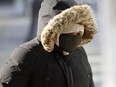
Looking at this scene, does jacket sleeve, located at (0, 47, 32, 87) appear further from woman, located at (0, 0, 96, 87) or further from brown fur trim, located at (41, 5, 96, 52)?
brown fur trim, located at (41, 5, 96, 52)

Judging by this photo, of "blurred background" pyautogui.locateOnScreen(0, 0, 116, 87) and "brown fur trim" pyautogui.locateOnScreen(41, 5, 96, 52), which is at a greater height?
"brown fur trim" pyautogui.locateOnScreen(41, 5, 96, 52)

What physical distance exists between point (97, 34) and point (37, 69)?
4.46 m

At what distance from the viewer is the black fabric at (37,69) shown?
9.25ft

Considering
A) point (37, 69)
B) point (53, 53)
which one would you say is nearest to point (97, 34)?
point (53, 53)

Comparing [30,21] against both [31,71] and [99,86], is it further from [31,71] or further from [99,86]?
[31,71]

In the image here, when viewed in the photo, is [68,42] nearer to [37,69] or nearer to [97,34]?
[37,69]

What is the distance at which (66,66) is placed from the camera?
301 centimetres

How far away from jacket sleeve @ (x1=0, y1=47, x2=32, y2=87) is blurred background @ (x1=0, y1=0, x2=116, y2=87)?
2.43 meters

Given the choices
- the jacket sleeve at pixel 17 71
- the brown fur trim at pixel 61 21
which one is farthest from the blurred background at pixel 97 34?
the jacket sleeve at pixel 17 71

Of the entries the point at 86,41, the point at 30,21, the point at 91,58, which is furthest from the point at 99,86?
the point at 86,41

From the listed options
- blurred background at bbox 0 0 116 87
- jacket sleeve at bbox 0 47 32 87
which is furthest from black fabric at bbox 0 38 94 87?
blurred background at bbox 0 0 116 87

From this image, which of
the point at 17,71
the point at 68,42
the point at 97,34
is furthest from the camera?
the point at 97,34

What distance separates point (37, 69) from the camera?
2.87 meters

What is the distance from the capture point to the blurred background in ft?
21.7
